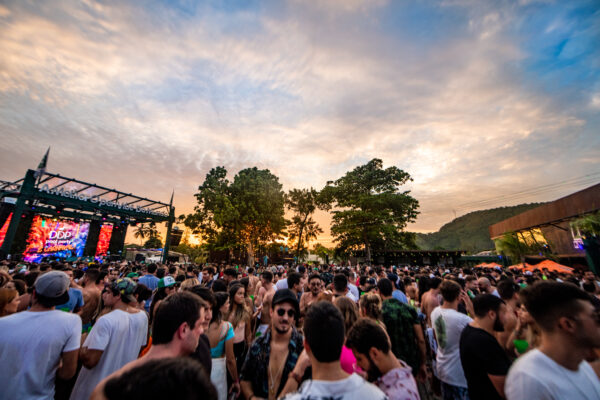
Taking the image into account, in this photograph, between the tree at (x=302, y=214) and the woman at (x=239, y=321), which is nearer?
the woman at (x=239, y=321)

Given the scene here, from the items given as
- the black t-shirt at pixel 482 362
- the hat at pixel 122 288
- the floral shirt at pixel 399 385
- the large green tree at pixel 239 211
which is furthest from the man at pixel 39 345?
the large green tree at pixel 239 211

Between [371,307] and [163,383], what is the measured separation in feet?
9.80

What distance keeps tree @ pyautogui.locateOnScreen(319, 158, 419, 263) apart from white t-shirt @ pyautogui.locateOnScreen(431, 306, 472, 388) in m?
28.3

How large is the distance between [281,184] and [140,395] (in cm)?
3057

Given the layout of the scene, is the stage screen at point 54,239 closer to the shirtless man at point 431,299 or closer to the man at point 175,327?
the man at point 175,327

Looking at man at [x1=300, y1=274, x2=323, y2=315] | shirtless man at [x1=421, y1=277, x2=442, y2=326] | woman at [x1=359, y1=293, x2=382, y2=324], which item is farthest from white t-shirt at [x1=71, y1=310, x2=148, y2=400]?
shirtless man at [x1=421, y1=277, x2=442, y2=326]

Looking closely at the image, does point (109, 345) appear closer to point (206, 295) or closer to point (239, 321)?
point (206, 295)

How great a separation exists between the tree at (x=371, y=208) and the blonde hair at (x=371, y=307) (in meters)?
28.4

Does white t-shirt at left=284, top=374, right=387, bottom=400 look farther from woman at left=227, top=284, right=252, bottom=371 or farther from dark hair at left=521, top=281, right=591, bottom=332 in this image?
woman at left=227, top=284, right=252, bottom=371

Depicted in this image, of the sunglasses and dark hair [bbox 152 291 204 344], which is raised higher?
dark hair [bbox 152 291 204 344]

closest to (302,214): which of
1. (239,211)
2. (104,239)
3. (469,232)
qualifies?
(239,211)

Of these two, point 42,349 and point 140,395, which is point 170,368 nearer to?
point 140,395

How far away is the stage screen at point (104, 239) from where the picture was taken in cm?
2597

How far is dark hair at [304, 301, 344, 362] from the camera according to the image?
148 cm
